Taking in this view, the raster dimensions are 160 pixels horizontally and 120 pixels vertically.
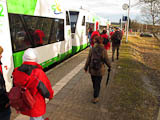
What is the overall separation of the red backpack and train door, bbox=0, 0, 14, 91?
2.20 m

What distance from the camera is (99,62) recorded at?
382 cm

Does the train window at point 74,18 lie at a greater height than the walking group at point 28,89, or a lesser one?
greater

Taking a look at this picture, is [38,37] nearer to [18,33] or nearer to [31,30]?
[31,30]

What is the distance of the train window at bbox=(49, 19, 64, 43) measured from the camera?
23.5ft

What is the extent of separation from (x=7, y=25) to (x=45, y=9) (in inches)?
97.9

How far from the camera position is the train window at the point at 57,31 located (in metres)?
7.16

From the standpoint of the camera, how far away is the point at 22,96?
206 centimetres

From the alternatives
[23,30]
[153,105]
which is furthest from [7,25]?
[153,105]

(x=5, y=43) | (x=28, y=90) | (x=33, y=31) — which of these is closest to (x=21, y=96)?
(x=28, y=90)

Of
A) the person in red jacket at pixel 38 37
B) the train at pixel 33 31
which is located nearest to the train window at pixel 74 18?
the train at pixel 33 31

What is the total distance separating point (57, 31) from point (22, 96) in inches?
235

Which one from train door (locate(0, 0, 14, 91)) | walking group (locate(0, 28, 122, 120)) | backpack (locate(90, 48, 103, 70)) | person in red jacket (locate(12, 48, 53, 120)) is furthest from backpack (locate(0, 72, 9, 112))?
backpack (locate(90, 48, 103, 70))

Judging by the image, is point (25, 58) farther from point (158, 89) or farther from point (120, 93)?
point (158, 89)

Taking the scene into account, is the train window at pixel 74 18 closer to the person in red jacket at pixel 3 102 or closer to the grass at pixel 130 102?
the grass at pixel 130 102
